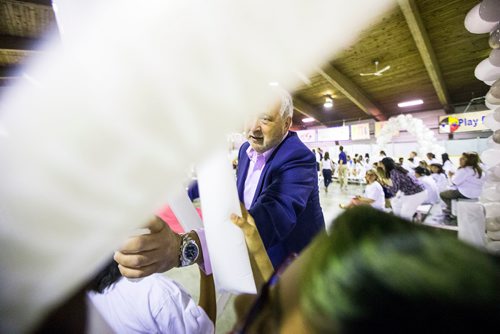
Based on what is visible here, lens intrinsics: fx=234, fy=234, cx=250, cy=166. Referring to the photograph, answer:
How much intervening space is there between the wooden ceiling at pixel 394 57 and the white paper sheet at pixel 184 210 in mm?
2769

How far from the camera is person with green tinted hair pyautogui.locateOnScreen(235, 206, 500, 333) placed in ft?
0.63

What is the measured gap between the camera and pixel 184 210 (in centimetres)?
46

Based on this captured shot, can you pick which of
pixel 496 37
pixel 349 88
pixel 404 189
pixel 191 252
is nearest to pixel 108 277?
pixel 191 252

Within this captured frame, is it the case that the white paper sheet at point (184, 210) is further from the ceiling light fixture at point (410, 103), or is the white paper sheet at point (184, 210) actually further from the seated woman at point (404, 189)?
the ceiling light fixture at point (410, 103)

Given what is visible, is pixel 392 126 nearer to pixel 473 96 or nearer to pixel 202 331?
pixel 473 96

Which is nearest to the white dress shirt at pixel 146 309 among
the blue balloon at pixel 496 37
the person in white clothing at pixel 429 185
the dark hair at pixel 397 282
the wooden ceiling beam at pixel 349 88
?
the dark hair at pixel 397 282

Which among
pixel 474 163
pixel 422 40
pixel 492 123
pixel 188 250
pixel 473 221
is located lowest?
pixel 473 221

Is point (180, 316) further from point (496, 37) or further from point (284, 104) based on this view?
point (496, 37)

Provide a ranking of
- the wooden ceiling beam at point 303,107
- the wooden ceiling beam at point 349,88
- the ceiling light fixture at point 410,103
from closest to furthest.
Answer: the wooden ceiling beam at point 349,88 < the ceiling light fixture at point 410,103 < the wooden ceiling beam at point 303,107

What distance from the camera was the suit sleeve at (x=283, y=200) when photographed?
2.15ft

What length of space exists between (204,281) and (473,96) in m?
9.89

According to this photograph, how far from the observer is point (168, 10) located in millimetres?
518

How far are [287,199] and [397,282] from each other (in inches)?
22.0

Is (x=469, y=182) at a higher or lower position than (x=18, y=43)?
lower
